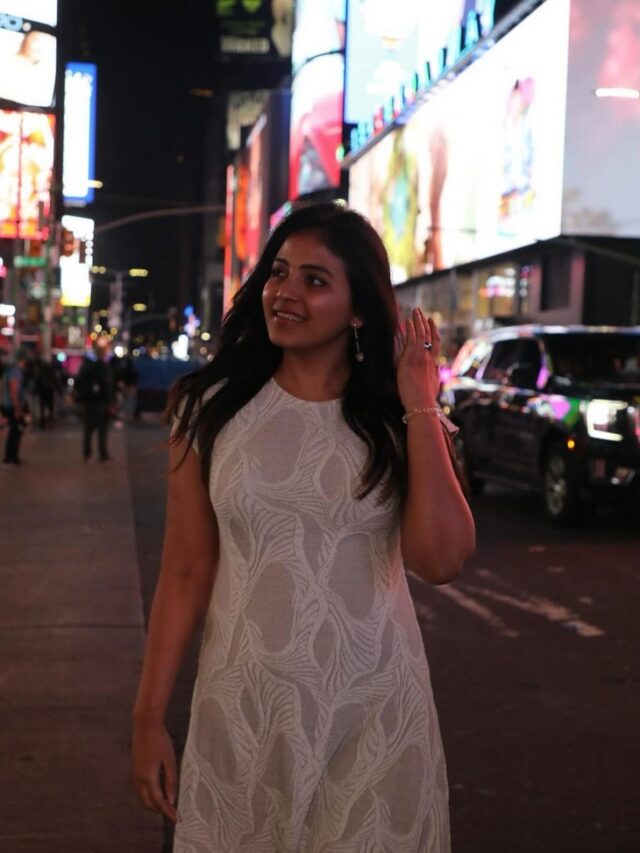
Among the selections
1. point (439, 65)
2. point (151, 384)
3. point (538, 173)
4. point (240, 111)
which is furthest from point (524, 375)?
point (240, 111)

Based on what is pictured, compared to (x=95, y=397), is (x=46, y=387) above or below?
below

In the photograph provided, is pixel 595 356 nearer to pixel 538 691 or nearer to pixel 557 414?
pixel 557 414

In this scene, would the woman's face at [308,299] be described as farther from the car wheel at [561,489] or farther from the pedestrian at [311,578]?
the car wheel at [561,489]

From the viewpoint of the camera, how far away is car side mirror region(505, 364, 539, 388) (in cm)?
1474

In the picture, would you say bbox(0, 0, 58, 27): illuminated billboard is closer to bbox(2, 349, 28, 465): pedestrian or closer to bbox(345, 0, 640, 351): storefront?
bbox(345, 0, 640, 351): storefront

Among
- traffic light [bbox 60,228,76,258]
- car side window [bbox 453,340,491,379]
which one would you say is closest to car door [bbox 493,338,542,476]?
car side window [bbox 453,340,491,379]

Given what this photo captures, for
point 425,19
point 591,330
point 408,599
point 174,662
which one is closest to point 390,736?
point 408,599

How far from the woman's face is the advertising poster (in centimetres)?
15092

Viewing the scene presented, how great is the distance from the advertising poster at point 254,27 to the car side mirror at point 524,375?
139 metres

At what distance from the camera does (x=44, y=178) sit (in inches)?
2243

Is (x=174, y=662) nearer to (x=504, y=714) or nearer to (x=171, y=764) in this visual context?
(x=171, y=764)

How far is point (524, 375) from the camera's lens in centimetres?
1477

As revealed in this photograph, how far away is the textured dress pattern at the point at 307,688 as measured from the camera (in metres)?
2.49

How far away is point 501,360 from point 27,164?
43.9 metres
